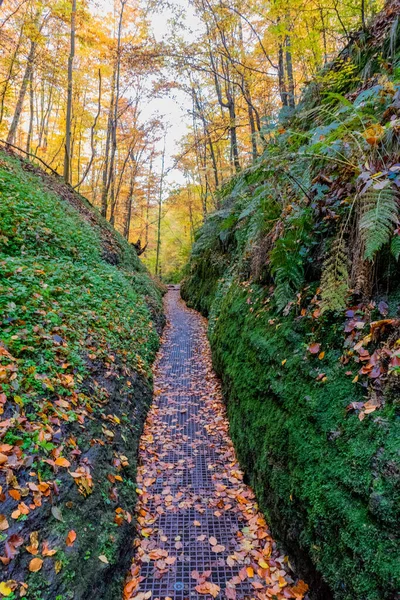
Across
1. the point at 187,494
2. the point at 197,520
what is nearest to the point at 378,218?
the point at 197,520

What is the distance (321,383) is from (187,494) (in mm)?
2022

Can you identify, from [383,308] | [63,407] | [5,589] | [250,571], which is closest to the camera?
[5,589]

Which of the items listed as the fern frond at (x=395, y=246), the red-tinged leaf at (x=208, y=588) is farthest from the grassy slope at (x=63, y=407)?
the fern frond at (x=395, y=246)

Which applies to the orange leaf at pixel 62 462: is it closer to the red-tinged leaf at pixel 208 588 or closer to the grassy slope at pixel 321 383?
the red-tinged leaf at pixel 208 588

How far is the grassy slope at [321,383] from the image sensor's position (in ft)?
5.96

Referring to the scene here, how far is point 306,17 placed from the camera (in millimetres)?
5973

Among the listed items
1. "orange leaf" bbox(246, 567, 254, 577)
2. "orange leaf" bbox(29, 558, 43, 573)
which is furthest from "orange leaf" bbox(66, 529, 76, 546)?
"orange leaf" bbox(246, 567, 254, 577)

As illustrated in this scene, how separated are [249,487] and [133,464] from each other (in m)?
1.32

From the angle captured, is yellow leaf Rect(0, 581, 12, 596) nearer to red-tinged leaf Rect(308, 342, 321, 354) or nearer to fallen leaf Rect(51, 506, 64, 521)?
fallen leaf Rect(51, 506, 64, 521)

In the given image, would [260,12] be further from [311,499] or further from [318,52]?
[311,499]

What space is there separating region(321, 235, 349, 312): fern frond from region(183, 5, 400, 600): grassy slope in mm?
92

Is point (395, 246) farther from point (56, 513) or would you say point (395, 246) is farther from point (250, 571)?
point (56, 513)

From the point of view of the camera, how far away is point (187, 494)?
11.2 ft

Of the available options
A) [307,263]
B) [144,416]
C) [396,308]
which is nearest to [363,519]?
[396,308]
